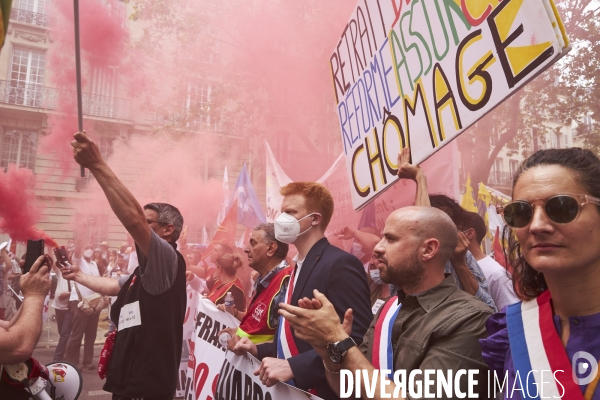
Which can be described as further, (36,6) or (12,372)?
(36,6)

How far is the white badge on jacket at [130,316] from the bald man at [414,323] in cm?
137

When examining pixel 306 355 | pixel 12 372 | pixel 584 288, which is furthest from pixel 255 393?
pixel 584 288

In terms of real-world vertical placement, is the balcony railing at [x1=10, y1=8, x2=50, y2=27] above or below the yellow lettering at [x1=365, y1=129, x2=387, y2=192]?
above

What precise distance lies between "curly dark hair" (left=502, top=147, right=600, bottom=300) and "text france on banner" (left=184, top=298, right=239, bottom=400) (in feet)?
7.86

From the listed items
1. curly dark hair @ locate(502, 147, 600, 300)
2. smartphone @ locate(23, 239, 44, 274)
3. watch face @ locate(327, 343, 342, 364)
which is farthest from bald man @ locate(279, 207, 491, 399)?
smartphone @ locate(23, 239, 44, 274)

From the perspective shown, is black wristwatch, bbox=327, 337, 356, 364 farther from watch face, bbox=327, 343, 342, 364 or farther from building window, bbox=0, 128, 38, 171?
building window, bbox=0, 128, 38, 171

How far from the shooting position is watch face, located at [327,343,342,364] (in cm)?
151

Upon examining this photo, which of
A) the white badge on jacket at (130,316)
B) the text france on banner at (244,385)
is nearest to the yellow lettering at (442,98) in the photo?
the text france on banner at (244,385)

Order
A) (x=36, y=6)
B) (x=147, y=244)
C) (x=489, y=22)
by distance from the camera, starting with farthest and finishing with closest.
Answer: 1. (x=36, y=6)
2. (x=147, y=244)
3. (x=489, y=22)

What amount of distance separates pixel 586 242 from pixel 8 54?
599 inches

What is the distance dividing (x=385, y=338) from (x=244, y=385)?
1.17 meters

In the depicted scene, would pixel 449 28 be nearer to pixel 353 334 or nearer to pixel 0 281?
pixel 353 334

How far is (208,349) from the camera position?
11.7 feet

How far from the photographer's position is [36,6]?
1289 centimetres
